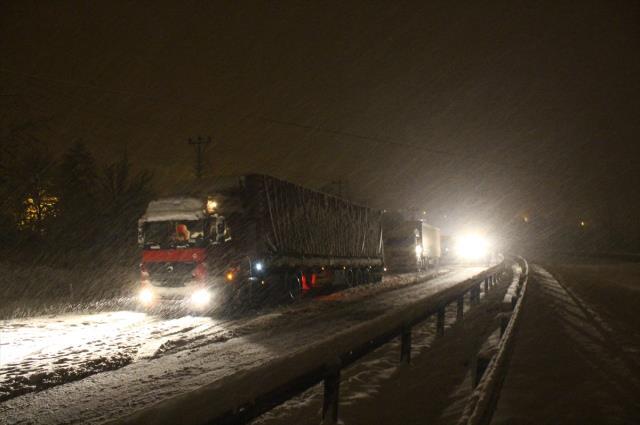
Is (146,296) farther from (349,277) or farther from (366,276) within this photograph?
(366,276)

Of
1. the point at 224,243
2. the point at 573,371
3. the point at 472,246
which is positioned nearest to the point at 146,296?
the point at 224,243

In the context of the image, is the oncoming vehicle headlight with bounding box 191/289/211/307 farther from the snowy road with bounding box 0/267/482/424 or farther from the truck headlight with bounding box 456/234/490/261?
the truck headlight with bounding box 456/234/490/261

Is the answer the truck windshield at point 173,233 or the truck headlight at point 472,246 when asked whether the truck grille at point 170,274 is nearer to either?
the truck windshield at point 173,233

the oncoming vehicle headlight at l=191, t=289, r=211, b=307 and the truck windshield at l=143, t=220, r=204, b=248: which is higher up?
the truck windshield at l=143, t=220, r=204, b=248

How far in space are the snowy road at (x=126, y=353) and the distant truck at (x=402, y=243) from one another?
69.8ft

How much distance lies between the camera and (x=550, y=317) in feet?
34.2

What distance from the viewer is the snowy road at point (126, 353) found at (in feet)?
18.4

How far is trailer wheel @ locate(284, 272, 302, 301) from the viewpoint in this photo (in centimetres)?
1630

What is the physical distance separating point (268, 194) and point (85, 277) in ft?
53.7

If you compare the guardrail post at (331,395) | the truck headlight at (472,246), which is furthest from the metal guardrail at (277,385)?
the truck headlight at (472,246)

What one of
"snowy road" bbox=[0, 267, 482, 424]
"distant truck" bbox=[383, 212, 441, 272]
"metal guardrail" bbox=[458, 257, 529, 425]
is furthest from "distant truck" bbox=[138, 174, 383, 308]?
"distant truck" bbox=[383, 212, 441, 272]

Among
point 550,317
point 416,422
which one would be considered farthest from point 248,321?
point 416,422

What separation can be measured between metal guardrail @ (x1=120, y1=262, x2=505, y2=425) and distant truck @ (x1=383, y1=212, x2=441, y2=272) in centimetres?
2960

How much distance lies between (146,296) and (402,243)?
24.1 metres
